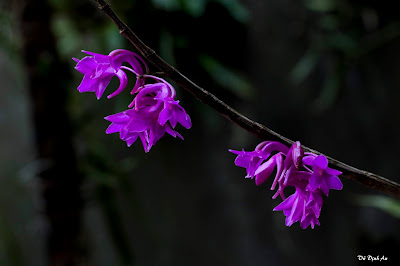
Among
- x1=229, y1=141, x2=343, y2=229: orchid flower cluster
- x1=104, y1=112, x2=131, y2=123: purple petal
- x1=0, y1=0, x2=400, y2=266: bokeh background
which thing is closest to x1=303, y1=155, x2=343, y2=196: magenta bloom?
x1=229, y1=141, x2=343, y2=229: orchid flower cluster

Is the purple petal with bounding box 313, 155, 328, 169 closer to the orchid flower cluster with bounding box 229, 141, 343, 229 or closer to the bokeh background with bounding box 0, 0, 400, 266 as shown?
the orchid flower cluster with bounding box 229, 141, 343, 229

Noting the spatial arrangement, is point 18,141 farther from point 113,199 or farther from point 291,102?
point 291,102

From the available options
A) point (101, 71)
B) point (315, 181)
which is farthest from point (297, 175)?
point (101, 71)

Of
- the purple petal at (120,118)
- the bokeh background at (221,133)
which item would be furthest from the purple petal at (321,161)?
the bokeh background at (221,133)

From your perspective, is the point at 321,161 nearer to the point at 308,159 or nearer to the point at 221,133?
the point at 308,159

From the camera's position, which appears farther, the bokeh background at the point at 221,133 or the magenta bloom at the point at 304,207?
the bokeh background at the point at 221,133

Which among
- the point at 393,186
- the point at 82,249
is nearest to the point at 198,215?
the point at 82,249

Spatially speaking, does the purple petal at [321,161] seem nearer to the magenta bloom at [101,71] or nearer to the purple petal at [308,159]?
the purple petal at [308,159]
